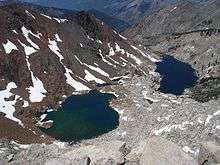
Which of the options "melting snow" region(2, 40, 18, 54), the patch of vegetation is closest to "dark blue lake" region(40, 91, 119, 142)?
"melting snow" region(2, 40, 18, 54)

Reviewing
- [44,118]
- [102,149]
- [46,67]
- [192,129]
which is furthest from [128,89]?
[102,149]

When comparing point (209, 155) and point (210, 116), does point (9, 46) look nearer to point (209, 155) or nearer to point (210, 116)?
point (210, 116)

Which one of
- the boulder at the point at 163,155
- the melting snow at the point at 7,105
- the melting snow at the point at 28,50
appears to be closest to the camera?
the boulder at the point at 163,155

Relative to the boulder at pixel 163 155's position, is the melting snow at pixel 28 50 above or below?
below

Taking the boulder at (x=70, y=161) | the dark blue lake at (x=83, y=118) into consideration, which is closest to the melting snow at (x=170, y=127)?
the dark blue lake at (x=83, y=118)

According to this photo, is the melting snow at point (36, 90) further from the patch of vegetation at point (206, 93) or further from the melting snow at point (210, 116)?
the melting snow at point (210, 116)

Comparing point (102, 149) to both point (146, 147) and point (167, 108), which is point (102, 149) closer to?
point (146, 147)
